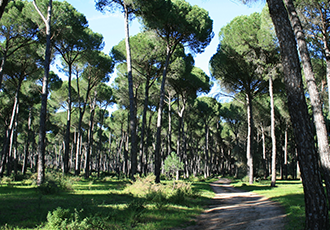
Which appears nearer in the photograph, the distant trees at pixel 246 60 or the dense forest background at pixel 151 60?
the dense forest background at pixel 151 60

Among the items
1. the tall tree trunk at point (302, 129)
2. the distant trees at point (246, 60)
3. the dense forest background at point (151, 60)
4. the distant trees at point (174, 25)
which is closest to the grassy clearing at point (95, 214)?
the tall tree trunk at point (302, 129)

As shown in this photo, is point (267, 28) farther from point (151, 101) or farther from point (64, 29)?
point (151, 101)

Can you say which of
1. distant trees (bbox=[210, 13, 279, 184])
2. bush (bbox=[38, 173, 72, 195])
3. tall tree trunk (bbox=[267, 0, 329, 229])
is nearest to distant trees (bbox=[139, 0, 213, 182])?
distant trees (bbox=[210, 13, 279, 184])

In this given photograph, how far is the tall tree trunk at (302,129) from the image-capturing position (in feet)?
14.1

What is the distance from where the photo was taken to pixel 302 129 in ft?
14.9

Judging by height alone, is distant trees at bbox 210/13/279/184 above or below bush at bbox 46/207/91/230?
A: above

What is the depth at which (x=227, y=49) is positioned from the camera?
63.8 ft

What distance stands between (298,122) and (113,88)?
2427 cm

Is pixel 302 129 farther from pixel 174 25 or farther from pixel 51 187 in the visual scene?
pixel 174 25

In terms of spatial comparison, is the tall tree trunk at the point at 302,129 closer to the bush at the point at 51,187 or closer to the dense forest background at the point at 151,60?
the dense forest background at the point at 151,60

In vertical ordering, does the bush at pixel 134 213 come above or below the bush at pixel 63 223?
below


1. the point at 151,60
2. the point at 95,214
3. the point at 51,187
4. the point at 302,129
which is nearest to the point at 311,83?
the point at 302,129

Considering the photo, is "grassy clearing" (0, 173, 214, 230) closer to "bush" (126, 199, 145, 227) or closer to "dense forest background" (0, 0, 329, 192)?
"bush" (126, 199, 145, 227)

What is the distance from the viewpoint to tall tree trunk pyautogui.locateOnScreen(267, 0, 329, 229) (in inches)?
169
